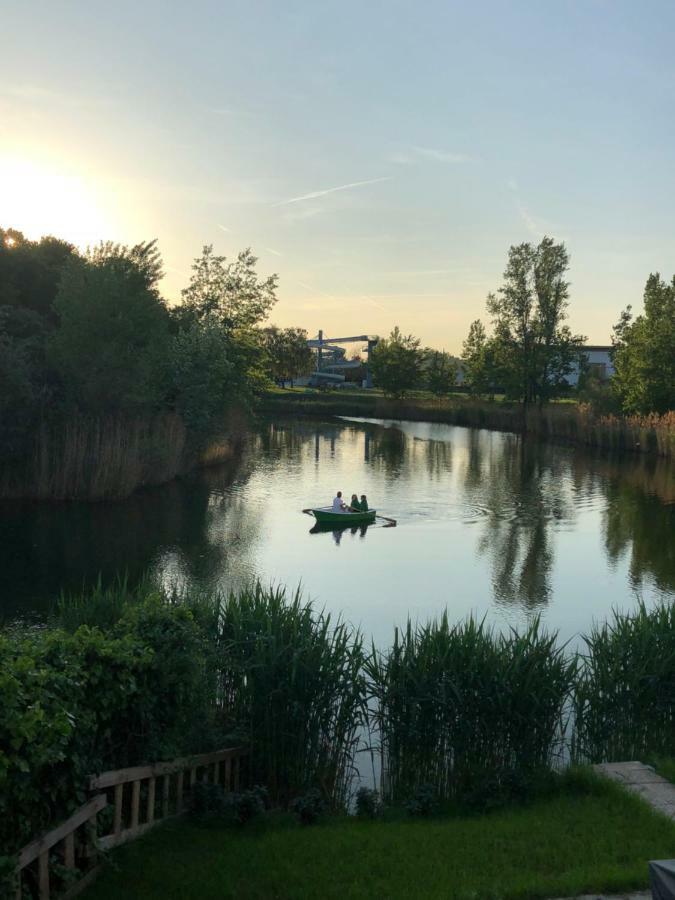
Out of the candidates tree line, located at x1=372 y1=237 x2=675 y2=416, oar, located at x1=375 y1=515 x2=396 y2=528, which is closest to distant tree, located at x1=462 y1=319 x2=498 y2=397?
tree line, located at x1=372 y1=237 x2=675 y2=416

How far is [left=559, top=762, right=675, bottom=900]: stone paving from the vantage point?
26.7 feet

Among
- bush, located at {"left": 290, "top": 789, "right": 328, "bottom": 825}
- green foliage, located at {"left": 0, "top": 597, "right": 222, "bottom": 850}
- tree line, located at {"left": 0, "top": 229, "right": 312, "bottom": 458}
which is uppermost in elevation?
tree line, located at {"left": 0, "top": 229, "right": 312, "bottom": 458}

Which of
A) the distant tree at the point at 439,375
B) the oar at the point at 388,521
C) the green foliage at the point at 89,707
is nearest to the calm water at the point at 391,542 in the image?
the oar at the point at 388,521

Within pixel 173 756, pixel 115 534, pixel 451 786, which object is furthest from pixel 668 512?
pixel 173 756

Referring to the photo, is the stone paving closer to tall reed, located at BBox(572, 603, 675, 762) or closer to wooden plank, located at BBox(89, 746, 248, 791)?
tall reed, located at BBox(572, 603, 675, 762)

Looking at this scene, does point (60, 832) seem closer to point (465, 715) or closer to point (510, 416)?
point (465, 715)

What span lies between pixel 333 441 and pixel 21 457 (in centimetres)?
2992

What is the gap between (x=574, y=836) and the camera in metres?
7.47

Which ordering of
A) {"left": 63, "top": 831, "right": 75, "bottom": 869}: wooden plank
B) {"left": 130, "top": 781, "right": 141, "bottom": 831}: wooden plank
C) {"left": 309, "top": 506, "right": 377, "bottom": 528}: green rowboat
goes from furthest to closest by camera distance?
{"left": 309, "top": 506, "right": 377, "bottom": 528}: green rowboat, {"left": 130, "top": 781, "right": 141, "bottom": 831}: wooden plank, {"left": 63, "top": 831, "right": 75, "bottom": 869}: wooden plank

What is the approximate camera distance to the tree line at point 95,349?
94.1 feet

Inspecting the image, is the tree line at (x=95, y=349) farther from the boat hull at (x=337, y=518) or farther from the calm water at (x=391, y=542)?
the boat hull at (x=337, y=518)

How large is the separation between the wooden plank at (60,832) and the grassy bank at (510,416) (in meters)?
46.5

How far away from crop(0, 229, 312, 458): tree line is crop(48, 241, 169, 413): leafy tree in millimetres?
37

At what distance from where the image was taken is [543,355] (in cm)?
7262
